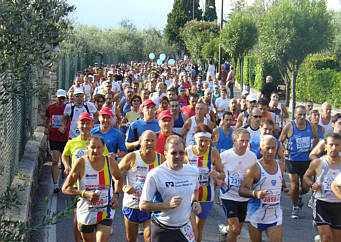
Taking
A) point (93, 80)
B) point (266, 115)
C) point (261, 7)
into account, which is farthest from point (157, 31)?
point (266, 115)

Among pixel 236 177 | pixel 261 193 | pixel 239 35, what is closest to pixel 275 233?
pixel 261 193

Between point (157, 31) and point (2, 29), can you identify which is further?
point (157, 31)

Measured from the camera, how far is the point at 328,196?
6504 mm

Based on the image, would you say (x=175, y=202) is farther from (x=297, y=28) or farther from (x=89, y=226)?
(x=297, y=28)

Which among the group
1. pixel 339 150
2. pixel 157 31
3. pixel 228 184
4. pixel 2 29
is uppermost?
pixel 157 31

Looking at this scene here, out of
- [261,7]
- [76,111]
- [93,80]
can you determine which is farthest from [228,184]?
[261,7]

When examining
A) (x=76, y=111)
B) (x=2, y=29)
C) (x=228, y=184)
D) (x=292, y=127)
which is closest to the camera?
(x=2, y=29)

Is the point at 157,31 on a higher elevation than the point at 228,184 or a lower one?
higher

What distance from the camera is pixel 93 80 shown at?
65.7 ft

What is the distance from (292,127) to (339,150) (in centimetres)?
260

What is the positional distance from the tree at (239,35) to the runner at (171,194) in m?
22.5

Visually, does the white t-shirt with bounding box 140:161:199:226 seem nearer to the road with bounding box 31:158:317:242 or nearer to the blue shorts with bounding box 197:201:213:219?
the blue shorts with bounding box 197:201:213:219

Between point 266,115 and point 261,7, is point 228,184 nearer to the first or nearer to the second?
point 266,115

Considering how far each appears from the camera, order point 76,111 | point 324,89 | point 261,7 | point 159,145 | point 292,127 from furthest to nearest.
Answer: point 261,7, point 324,89, point 76,111, point 292,127, point 159,145
